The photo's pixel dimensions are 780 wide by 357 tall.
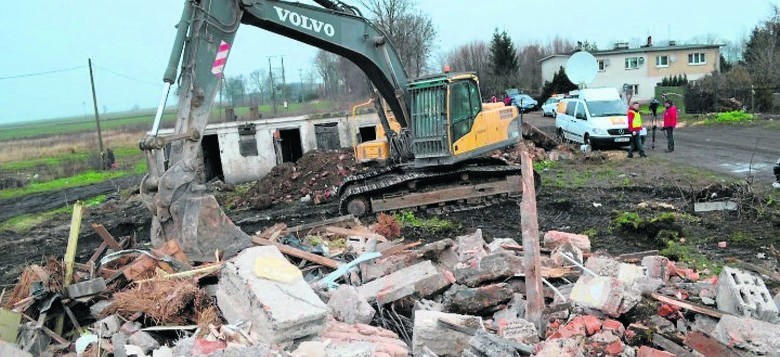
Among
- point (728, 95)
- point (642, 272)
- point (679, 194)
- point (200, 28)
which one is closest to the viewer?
point (642, 272)

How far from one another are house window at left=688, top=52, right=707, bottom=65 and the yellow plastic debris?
4873 centimetres

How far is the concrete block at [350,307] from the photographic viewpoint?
216 inches

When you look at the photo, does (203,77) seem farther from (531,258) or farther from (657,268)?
(657,268)

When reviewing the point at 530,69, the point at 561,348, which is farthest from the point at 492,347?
the point at 530,69

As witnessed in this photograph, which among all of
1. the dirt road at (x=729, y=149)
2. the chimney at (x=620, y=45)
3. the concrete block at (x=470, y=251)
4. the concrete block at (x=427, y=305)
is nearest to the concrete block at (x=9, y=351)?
the concrete block at (x=427, y=305)

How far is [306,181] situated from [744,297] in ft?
38.3

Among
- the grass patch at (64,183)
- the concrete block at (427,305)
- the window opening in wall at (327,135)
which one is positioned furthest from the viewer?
the grass patch at (64,183)

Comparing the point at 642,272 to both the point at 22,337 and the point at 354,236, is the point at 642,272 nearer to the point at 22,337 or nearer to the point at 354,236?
the point at 354,236

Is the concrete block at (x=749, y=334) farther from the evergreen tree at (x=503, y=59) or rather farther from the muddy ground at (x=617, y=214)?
the evergreen tree at (x=503, y=59)

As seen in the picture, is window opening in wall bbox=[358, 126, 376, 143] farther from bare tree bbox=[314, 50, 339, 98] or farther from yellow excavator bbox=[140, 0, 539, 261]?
bare tree bbox=[314, 50, 339, 98]

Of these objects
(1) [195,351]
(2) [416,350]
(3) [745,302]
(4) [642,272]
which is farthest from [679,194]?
(1) [195,351]

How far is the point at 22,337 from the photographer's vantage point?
5434 mm

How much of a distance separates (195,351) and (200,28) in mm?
5069

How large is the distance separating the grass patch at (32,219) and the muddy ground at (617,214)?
42 cm
